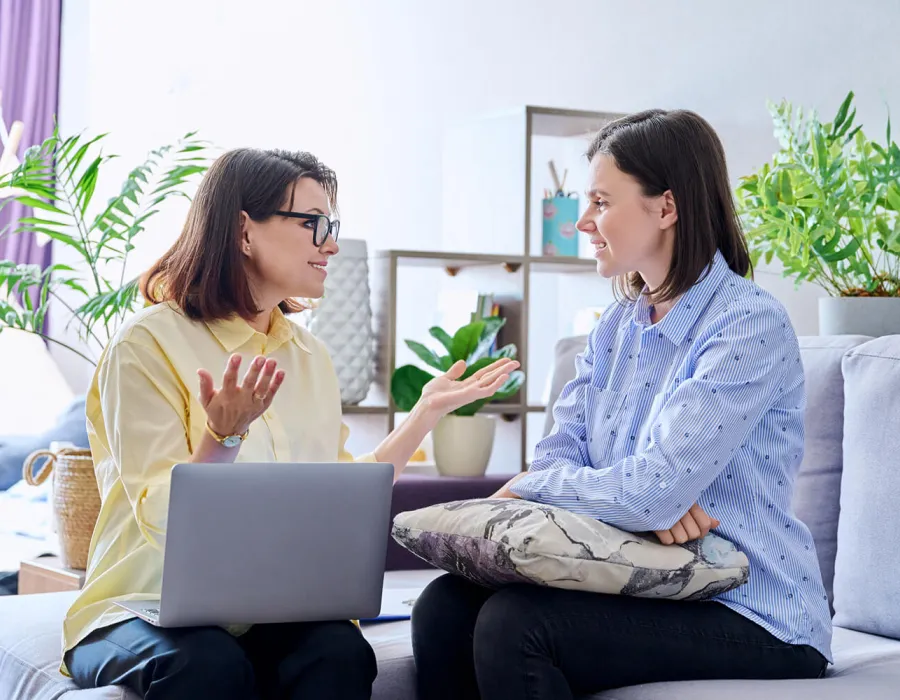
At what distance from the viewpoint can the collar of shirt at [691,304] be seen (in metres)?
1.48

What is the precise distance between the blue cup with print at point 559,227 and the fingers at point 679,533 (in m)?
1.64

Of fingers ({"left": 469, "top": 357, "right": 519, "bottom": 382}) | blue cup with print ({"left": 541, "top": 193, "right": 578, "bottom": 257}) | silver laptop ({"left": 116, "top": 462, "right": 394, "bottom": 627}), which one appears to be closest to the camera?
silver laptop ({"left": 116, "top": 462, "right": 394, "bottom": 627})

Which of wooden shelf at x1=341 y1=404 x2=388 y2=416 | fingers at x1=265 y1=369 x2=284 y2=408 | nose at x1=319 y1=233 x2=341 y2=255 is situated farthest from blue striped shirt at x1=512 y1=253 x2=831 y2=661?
wooden shelf at x1=341 y1=404 x2=388 y2=416

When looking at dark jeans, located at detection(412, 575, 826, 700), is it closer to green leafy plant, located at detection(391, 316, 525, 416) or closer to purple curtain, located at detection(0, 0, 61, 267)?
green leafy plant, located at detection(391, 316, 525, 416)

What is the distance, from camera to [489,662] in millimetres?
1302

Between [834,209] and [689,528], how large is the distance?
85 cm

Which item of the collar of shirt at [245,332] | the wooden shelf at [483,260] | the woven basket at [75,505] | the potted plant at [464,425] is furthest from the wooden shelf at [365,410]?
the collar of shirt at [245,332]

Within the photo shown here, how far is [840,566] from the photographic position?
68.7 inches

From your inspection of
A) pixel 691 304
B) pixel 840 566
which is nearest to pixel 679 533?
pixel 691 304

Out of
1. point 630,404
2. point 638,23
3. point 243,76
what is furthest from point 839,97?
point 243,76

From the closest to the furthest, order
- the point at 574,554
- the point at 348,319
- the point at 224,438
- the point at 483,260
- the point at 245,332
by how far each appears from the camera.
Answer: the point at 574,554, the point at 224,438, the point at 245,332, the point at 348,319, the point at 483,260

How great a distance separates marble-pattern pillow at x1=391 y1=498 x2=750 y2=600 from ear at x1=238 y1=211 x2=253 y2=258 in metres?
0.56

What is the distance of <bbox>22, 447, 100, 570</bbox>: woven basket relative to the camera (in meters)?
2.21

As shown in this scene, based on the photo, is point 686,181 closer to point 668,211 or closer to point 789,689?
point 668,211
